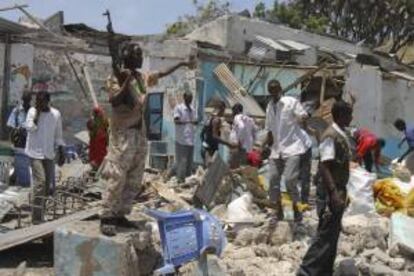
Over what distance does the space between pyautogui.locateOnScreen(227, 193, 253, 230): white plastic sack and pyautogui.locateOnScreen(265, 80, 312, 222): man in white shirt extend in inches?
20.5

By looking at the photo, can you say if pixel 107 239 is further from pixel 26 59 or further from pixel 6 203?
pixel 26 59

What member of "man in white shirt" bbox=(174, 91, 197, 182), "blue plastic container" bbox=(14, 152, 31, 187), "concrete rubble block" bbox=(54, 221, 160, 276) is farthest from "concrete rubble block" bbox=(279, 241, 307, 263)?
"man in white shirt" bbox=(174, 91, 197, 182)

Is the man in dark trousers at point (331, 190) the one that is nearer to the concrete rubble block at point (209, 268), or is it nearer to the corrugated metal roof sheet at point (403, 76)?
the concrete rubble block at point (209, 268)

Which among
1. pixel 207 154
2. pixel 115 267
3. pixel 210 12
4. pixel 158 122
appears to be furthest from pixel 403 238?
pixel 210 12

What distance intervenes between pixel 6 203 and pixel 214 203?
2.69 meters

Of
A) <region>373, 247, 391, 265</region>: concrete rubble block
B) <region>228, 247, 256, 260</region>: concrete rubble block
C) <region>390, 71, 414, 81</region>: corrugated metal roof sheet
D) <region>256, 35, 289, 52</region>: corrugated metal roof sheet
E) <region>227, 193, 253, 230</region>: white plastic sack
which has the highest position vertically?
<region>256, 35, 289, 52</region>: corrugated metal roof sheet

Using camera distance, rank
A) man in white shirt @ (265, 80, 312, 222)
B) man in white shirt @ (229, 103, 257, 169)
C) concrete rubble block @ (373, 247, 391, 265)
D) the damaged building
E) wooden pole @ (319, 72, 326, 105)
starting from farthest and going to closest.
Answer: wooden pole @ (319, 72, 326, 105)
man in white shirt @ (229, 103, 257, 169)
the damaged building
man in white shirt @ (265, 80, 312, 222)
concrete rubble block @ (373, 247, 391, 265)

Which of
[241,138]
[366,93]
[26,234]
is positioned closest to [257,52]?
[366,93]

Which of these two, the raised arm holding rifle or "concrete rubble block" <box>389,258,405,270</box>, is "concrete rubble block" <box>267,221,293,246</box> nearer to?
"concrete rubble block" <box>389,258,405,270</box>

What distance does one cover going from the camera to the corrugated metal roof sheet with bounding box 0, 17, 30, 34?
48.6ft

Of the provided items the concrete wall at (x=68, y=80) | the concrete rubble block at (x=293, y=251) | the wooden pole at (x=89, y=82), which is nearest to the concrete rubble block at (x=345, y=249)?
the concrete rubble block at (x=293, y=251)

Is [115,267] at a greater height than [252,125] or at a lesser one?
lesser

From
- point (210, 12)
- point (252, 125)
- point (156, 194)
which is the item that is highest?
point (210, 12)

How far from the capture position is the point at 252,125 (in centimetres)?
1366
